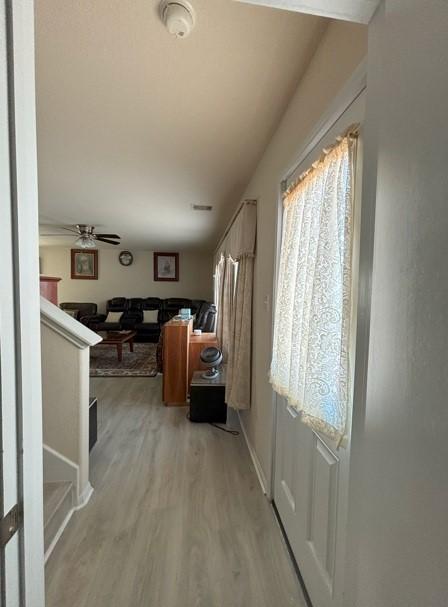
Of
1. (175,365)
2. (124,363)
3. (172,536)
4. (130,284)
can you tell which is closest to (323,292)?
(172,536)

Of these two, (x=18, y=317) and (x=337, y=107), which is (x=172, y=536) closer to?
(x=18, y=317)

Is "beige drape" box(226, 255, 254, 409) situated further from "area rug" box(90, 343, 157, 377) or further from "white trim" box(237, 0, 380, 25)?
"area rug" box(90, 343, 157, 377)

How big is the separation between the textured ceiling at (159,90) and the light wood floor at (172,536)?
94.8 inches

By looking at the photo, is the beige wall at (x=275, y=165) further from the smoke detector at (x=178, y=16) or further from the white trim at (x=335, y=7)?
the smoke detector at (x=178, y=16)

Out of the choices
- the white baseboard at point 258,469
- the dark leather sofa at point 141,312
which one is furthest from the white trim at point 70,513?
the dark leather sofa at point 141,312

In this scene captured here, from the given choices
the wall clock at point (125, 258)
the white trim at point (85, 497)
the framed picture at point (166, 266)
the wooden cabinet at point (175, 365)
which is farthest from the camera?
the framed picture at point (166, 266)

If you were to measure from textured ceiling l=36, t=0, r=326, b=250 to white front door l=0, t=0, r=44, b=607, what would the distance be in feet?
2.67

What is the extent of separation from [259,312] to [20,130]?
5.92ft

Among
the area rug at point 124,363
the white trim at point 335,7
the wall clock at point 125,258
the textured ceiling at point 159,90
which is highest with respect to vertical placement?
the textured ceiling at point 159,90

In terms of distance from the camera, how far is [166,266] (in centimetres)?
795

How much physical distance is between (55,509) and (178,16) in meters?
2.41

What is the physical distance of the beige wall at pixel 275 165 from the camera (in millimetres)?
989

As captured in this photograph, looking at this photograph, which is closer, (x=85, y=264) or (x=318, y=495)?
Result: (x=318, y=495)

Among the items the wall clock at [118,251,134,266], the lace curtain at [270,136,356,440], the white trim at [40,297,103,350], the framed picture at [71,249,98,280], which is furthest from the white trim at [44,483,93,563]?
the framed picture at [71,249,98,280]
